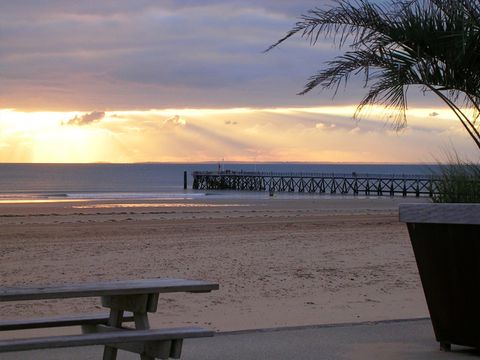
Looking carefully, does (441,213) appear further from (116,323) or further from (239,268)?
(239,268)

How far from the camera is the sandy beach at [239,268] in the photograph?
852 cm

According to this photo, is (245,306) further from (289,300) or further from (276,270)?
(276,270)


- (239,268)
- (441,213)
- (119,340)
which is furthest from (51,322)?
(239,268)

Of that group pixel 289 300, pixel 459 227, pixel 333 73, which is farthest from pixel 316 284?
pixel 459 227

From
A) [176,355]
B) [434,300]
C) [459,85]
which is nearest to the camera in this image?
[176,355]

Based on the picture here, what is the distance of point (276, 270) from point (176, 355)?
24.3 ft

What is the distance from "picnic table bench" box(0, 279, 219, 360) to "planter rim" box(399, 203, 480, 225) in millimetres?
1734

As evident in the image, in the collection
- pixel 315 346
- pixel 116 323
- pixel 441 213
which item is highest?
pixel 441 213

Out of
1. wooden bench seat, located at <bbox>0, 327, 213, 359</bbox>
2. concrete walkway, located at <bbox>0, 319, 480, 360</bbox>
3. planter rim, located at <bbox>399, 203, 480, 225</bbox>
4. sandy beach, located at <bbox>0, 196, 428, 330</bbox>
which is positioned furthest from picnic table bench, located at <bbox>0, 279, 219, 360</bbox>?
sandy beach, located at <bbox>0, 196, 428, 330</bbox>

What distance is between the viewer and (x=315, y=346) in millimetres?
6145

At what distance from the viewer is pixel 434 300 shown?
19.5 feet

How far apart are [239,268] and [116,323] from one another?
730 centimetres

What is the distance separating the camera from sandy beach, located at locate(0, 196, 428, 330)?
28.0 feet

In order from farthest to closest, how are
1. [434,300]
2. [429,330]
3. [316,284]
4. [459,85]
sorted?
[316,284] < [429,330] < [459,85] < [434,300]
